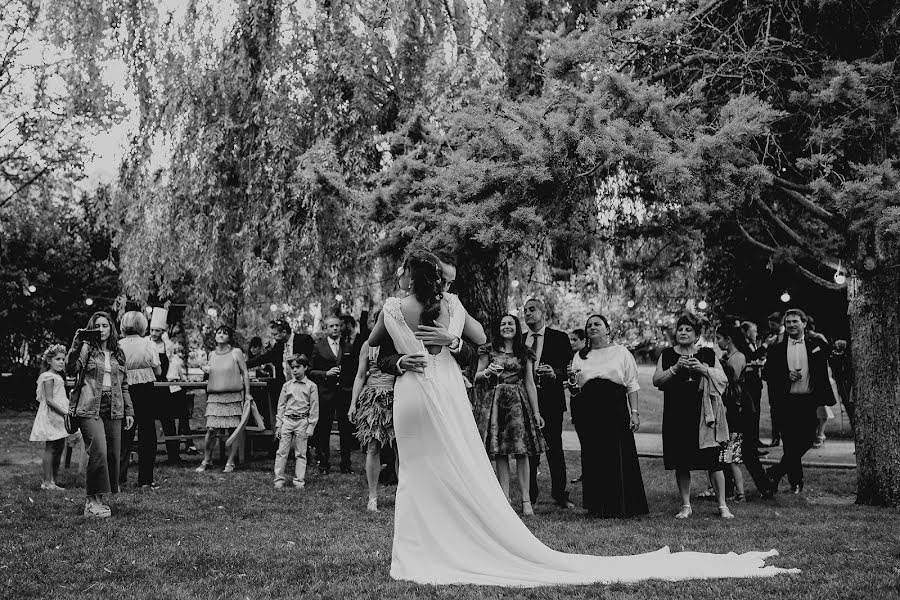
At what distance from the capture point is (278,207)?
45.3 ft

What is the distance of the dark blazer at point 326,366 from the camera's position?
11.9 meters

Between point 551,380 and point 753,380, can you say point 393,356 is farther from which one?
point 753,380

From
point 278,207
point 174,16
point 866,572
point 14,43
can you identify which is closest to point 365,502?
point 866,572

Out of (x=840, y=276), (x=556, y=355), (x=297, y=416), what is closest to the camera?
A: (x=556, y=355)

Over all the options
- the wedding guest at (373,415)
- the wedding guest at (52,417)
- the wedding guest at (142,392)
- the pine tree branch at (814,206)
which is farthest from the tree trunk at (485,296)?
the wedding guest at (52,417)

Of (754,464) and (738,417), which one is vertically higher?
(738,417)

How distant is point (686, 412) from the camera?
28.0 ft

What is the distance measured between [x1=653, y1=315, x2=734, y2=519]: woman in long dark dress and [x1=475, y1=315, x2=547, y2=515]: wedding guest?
1.28 meters

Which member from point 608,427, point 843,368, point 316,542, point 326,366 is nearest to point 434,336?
point 316,542

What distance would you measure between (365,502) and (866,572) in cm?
507

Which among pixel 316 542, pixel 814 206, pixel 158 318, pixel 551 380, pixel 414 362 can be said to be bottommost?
pixel 316 542

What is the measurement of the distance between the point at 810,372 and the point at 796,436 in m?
0.79

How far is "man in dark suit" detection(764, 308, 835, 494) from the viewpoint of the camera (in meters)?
10.0

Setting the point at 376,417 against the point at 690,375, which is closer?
the point at 690,375
